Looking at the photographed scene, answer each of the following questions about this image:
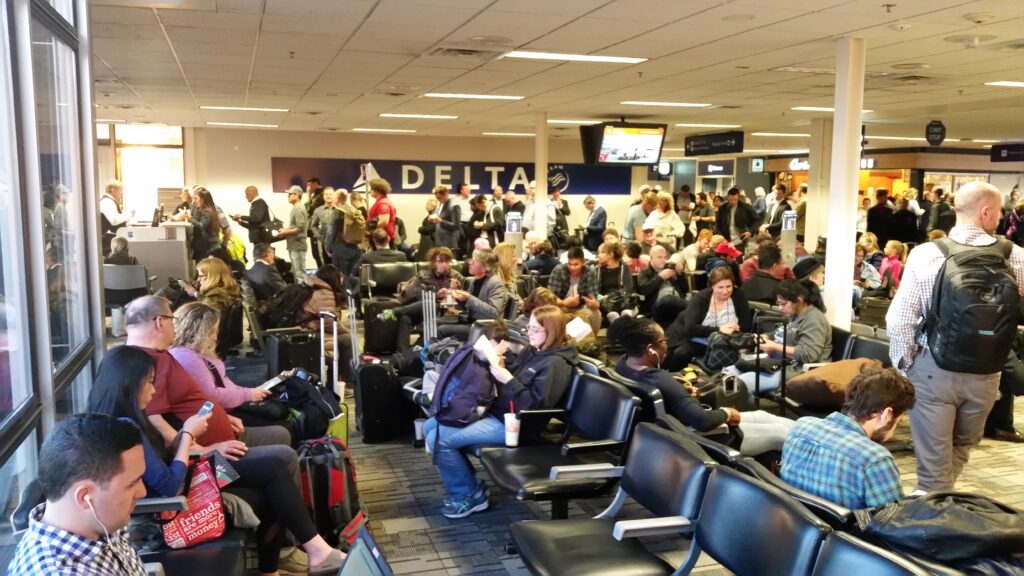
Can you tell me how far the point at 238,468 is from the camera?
11.4ft

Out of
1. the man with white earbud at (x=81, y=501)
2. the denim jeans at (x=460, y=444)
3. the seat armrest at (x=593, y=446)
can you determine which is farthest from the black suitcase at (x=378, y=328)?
the man with white earbud at (x=81, y=501)

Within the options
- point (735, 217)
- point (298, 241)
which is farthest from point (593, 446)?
point (735, 217)

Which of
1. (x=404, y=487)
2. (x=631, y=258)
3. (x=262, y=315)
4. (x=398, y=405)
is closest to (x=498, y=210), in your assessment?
(x=631, y=258)

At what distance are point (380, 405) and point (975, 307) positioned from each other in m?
3.58

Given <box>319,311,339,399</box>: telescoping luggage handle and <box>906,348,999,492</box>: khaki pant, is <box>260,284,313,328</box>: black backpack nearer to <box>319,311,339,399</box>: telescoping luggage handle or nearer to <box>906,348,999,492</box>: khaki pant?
<box>319,311,339,399</box>: telescoping luggage handle

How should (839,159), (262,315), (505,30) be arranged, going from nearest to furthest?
(505,30) → (839,159) → (262,315)

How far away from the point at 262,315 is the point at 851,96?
209 inches

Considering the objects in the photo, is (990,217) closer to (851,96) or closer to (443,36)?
(851,96)

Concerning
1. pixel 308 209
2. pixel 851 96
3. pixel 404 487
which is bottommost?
pixel 404 487

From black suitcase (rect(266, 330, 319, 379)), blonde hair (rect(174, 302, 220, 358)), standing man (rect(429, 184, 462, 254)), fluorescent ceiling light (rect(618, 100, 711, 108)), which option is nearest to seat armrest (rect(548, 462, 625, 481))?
blonde hair (rect(174, 302, 220, 358))

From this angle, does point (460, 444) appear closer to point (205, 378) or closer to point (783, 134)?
point (205, 378)

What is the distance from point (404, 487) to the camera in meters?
4.82

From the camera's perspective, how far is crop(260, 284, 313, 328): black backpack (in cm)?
680

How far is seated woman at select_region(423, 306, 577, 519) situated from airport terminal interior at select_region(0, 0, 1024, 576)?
2cm
